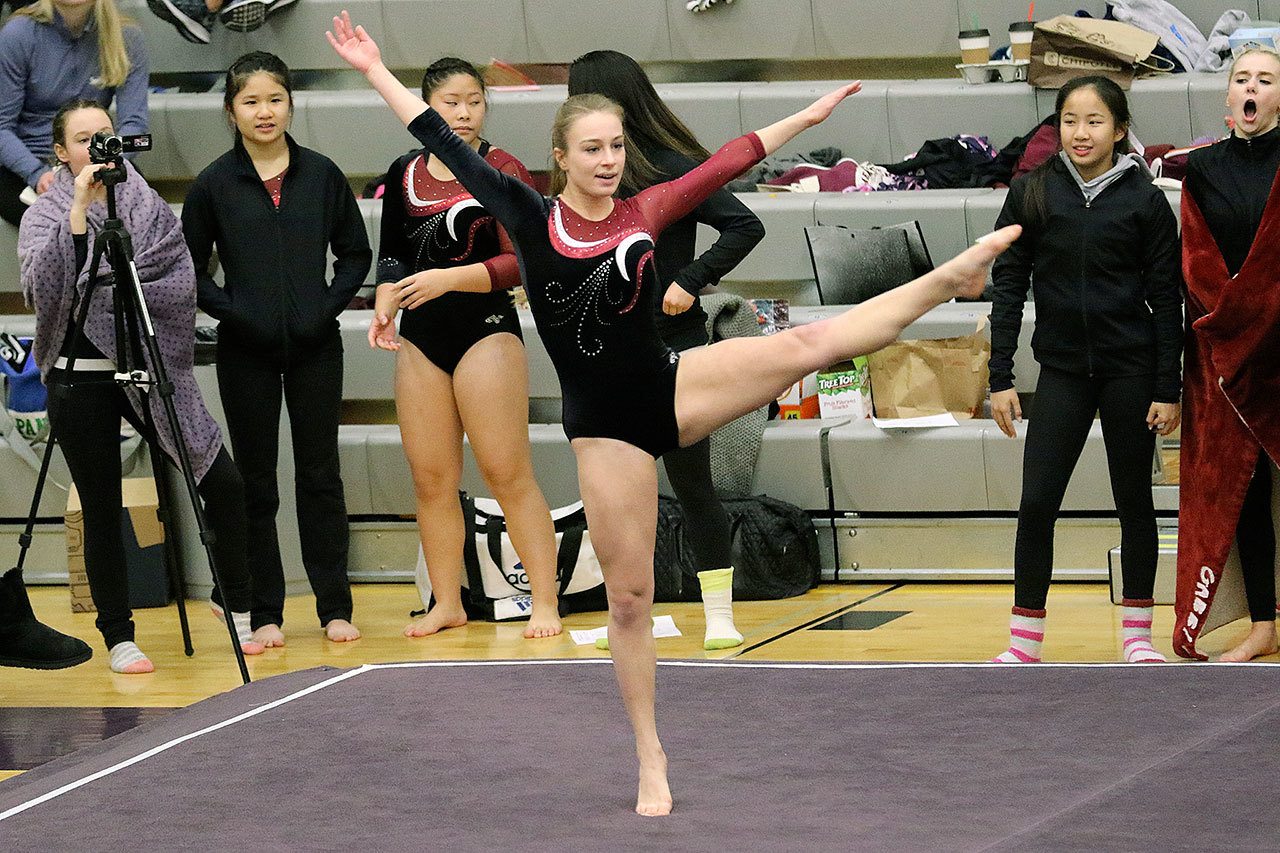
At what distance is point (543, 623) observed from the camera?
4594 mm

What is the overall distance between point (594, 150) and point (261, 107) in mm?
1876

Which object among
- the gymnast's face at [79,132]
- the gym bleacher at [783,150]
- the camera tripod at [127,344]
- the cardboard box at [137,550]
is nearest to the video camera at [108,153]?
the camera tripod at [127,344]

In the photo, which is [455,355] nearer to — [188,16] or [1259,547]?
[1259,547]

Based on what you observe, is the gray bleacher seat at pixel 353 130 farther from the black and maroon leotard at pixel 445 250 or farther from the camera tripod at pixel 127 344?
the camera tripod at pixel 127 344

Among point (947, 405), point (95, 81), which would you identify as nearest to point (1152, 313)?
point (947, 405)

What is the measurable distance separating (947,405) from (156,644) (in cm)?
234

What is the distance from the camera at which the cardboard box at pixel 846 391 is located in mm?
5273

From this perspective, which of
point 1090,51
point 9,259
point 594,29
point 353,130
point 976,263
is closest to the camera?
point 976,263

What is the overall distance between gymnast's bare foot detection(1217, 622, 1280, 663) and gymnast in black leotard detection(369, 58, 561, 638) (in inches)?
→ 67.2

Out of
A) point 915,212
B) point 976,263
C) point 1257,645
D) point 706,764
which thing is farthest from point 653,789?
point 915,212

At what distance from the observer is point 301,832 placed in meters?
2.75

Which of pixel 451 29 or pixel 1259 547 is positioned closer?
pixel 1259 547

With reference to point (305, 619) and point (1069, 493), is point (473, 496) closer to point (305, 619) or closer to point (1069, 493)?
point (305, 619)

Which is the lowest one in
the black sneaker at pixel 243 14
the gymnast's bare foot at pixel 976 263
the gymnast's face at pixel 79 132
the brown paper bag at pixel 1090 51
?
the gymnast's bare foot at pixel 976 263
